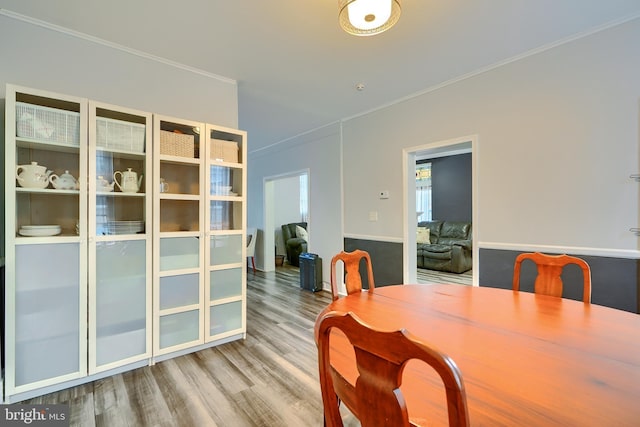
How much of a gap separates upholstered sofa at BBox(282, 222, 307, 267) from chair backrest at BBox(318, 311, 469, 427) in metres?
5.73

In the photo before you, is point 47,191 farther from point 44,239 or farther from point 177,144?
point 177,144

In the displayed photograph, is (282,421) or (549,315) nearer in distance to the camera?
(549,315)

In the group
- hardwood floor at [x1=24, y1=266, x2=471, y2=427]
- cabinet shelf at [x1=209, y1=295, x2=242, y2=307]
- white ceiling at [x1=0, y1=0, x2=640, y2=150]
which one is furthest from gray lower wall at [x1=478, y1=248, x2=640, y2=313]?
cabinet shelf at [x1=209, y1=295, x2=242, y2=307]

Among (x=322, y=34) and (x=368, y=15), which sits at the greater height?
(x=322, y=34)

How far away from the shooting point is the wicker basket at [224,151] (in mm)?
2623

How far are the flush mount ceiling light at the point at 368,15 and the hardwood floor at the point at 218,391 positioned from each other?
232 cm

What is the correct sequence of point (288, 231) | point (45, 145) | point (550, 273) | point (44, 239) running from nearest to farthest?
1. point (550, 273)
2. point (44, 239)
3. point (45, 145)
4. point (288, 231)

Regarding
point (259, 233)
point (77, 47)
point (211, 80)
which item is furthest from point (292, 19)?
point (259, 233)

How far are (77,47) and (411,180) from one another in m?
3.40

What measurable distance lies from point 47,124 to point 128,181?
59cm

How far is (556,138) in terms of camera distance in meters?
2.31

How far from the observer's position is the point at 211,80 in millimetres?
2824

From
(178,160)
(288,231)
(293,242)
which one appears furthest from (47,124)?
(288,231)

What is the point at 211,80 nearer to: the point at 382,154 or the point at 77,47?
the point at 77,47
